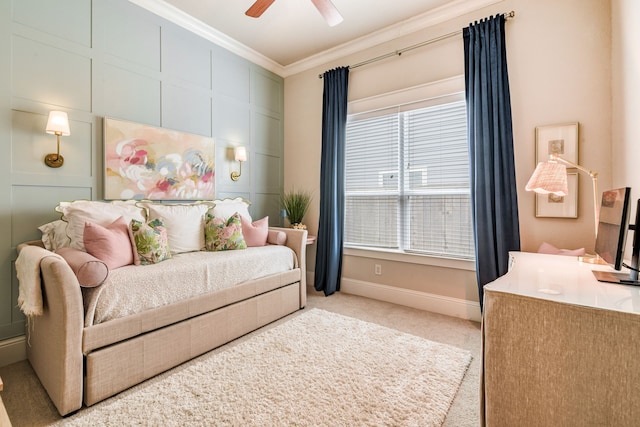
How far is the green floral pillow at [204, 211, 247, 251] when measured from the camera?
2.73 meters

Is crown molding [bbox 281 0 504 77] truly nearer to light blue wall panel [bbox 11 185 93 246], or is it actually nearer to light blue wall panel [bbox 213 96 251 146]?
light blue wall panel [bbox 213 96 251 146]

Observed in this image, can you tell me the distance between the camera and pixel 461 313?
2.87 meters

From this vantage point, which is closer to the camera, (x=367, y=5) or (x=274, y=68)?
(x=367, y=5)

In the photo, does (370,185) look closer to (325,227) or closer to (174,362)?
(325,227)

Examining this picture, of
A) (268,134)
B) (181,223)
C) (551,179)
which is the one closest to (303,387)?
(181,223)

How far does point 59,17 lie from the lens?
88.8 inches

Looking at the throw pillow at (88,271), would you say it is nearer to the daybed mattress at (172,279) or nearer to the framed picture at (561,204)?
the daybed mattress at (172,279)

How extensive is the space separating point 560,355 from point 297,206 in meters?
3.14

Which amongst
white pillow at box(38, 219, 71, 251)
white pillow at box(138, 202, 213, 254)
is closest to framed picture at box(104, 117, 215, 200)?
white pillow at box(138, 202, 213, 254)

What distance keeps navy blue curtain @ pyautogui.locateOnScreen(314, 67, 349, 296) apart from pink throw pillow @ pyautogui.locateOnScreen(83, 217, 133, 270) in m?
2.15

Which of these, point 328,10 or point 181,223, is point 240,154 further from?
point 328,10

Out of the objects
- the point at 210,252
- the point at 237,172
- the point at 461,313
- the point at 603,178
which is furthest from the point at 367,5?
the point at 461,313

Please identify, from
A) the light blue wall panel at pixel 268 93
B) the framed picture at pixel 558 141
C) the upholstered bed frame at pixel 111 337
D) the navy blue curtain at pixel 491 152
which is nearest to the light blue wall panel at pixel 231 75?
the light blue wall panel at pixel 268 93

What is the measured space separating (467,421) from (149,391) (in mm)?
1737
